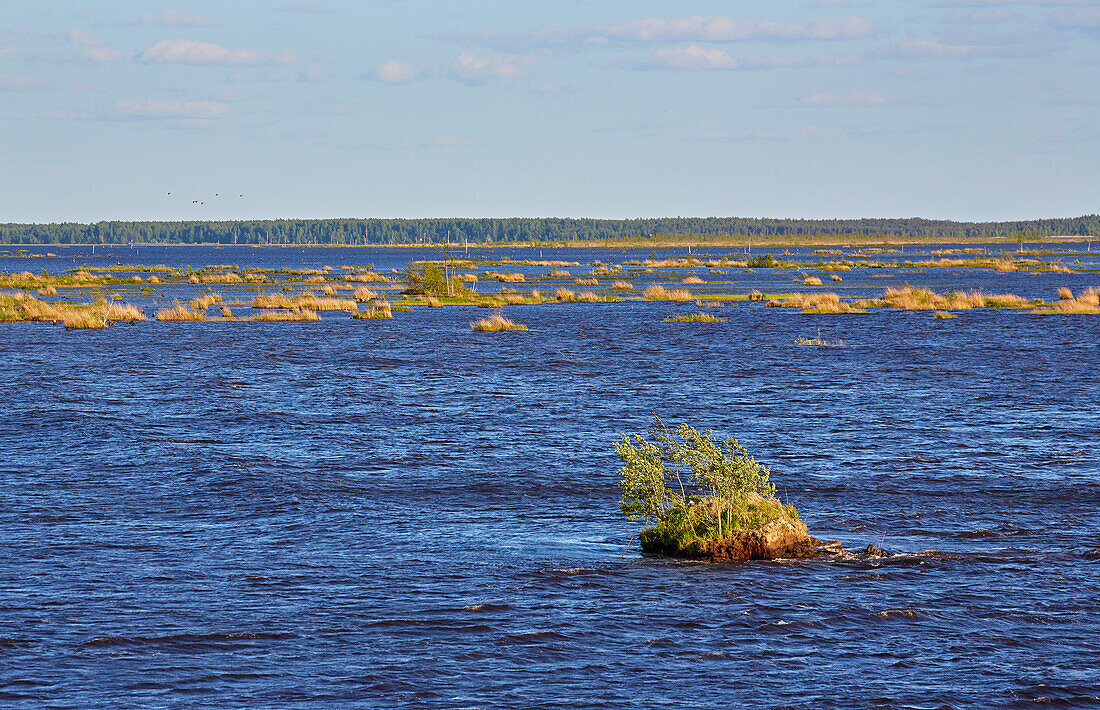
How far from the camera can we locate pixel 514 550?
21188 mm

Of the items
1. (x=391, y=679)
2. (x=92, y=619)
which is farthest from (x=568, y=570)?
(x=92, y=619)

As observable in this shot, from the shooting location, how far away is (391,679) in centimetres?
1498

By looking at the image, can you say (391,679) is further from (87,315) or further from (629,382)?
(87,315)

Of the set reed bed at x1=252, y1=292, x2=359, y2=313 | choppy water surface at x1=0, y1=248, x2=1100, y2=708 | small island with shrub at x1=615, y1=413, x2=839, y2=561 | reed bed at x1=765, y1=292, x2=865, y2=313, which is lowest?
choppy water surface at x1=0, y1=248, x2=1100, y2=708

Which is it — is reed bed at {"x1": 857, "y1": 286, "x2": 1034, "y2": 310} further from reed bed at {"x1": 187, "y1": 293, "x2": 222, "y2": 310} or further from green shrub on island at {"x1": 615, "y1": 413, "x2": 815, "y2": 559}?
green shrub on island at {"x1": 615, "y1": 413, "x2": 815, "y2": 559}

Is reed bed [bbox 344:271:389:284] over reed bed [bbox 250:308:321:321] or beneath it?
over

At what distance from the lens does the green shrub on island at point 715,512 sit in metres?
20.0

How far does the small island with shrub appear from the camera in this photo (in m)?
20.0

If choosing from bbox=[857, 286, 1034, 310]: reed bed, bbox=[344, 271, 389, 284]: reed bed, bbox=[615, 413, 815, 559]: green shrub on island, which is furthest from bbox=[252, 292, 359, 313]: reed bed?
bbox=[615, 413, 815, 559]: green shrub on island

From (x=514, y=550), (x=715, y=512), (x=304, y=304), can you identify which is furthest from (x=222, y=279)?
(x=715, y=512)

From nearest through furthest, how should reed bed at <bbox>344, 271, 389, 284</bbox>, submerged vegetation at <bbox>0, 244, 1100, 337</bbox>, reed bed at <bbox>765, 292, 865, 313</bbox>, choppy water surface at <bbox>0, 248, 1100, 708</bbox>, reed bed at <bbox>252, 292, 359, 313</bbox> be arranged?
choppy water surface at <bbox>0, 248, 1100, 708</bbox>, submerged vegetation at <bbox>0, 244, 1100, 337</bbox>, reed bed at <bbox>252, 292, 359, 313</bbox>, reed bed at <bbox>765, 292, 865, 313</bbox>, reed bed at <bbox>344, 271, 389, 284</bbox>

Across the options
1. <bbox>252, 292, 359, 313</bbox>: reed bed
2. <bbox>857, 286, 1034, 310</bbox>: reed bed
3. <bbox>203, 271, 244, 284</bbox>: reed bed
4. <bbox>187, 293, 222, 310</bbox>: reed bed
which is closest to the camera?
<bbox>252, 292, 359, 313</bbox>: reed bed

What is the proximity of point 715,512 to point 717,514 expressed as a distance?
6 centimetres

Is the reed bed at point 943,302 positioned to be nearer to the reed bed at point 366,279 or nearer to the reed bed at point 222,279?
the reed bed at point 366,279
